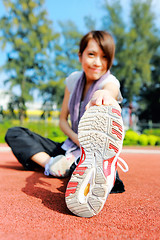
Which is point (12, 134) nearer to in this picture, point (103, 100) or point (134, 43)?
point (103, 100)

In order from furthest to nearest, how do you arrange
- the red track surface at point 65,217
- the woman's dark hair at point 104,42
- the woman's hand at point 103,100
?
the woman's dark hair at point 104,42
the woman's hand at point 103,100
the red track surface at point 65,217

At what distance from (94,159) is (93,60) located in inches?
37.5

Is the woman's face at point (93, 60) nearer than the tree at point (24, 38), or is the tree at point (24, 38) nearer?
the woman's face at point (93, 60)

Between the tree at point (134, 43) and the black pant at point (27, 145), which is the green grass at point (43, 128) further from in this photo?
the tree at point (134, 43)

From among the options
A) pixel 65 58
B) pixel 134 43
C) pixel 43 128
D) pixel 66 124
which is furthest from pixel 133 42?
pixel 66 124

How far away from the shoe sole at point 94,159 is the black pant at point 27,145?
1.06 meters

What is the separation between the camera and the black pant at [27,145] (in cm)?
222

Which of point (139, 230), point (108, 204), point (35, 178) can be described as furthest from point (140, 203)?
point (35, 178)

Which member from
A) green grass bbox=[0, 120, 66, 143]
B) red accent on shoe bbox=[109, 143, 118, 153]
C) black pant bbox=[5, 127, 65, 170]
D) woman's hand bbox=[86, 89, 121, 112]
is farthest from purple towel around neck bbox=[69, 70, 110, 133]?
green grass bbox=[0, 120, 66, 143]

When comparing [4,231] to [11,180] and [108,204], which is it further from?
[11,180]

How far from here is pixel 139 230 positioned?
1.00 m

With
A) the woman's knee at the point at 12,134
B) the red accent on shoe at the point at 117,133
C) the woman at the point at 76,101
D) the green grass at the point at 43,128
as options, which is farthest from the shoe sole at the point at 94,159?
the green grass at the point at 43,128

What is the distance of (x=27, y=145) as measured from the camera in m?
2.23

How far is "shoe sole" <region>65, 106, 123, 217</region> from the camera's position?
1058 millimetres
